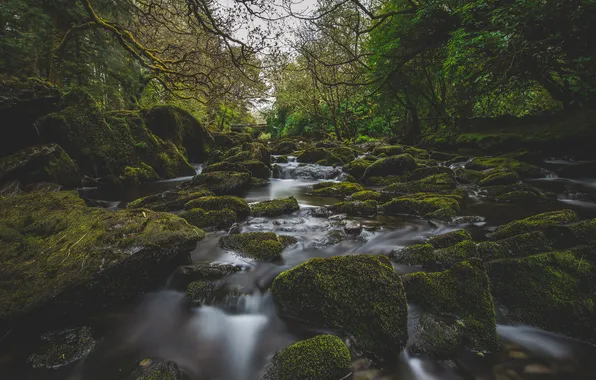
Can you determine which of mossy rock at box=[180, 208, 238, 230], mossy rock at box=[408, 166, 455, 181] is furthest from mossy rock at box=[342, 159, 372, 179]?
mossy rock at box=[180, 208, 238, 230]

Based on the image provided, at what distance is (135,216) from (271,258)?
164cm

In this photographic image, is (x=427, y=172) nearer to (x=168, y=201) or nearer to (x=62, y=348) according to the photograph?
(x=168, y=201)

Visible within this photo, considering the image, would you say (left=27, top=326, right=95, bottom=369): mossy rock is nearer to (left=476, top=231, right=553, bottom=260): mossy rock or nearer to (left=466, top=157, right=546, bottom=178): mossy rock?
(left=476, top=231, right=553, bottom=260): mossy rock

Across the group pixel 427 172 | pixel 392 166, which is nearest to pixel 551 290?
pixel 427 172

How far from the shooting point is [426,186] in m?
6.68

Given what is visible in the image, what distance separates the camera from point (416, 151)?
12.1 m

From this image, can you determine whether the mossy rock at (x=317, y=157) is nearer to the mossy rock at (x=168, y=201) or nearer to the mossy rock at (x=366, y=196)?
the mossy rock at (x=366, y=196)

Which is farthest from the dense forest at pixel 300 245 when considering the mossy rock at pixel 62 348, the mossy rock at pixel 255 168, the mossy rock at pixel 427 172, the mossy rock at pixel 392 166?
the mossy rock at pixel 255 168

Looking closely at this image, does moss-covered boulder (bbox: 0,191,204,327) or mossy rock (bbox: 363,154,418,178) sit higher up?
mossy rock (bbox: 363,154,418,178)

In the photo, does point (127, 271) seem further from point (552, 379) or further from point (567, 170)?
point (567, 170)

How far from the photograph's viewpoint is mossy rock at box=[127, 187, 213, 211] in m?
5.19

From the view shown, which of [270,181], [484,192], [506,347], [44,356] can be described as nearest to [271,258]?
[44,356]

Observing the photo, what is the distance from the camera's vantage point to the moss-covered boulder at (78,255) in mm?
1976

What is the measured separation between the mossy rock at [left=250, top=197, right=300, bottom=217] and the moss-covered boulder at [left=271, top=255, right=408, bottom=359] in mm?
2686
